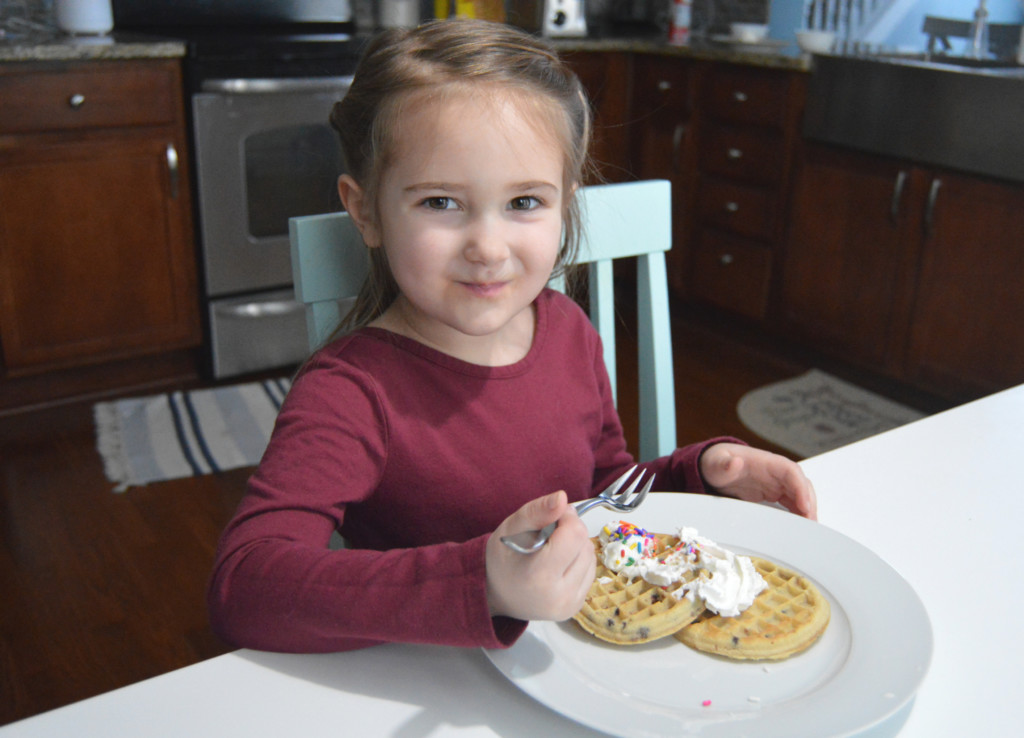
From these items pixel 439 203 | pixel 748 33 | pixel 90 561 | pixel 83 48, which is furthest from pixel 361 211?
pixel 748 33

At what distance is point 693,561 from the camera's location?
682 millimetres

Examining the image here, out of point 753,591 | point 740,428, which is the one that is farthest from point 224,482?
point 753,591

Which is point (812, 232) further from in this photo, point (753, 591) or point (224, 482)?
point (753, 591)

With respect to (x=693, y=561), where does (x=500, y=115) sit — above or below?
above

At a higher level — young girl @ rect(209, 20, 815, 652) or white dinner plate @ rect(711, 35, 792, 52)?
white dinner plate @ rect(711, 35, 792, 52)

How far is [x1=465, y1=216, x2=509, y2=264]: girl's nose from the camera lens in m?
0.79

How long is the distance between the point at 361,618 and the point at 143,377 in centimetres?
254

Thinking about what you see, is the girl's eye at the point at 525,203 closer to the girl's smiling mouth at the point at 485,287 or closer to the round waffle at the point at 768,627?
the girl's smiling mouth at the point at 485,287

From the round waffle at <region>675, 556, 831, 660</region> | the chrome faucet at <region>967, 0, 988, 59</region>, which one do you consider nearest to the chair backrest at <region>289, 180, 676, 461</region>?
the round waffle at <region>675, 556, 831, 660</region>

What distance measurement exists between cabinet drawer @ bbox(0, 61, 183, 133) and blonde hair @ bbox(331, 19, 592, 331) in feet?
5.88

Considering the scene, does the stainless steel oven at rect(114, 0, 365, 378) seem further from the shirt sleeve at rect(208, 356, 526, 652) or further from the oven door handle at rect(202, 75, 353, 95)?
the shirt sleeve at rect(208, 356, 526, 652)

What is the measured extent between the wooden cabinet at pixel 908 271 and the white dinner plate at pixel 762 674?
2110 millimetres

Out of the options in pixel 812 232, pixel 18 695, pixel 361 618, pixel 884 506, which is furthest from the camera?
pixel 812 232

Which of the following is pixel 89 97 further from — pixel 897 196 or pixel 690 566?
pixel 690 566
